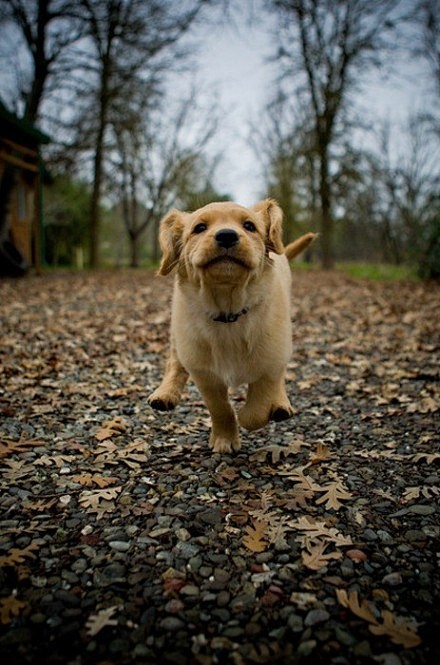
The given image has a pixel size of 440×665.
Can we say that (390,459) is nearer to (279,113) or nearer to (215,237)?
(215,237)

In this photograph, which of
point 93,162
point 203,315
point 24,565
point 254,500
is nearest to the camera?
point 24,565

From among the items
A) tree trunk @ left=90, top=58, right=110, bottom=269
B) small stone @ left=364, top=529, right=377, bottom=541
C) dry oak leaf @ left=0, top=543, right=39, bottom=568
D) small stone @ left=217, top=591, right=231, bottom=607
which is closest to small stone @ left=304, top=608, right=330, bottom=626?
small stone @ left=217, top=591, right=231, bottom=607

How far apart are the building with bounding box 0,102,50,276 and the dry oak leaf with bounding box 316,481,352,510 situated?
41.3ft

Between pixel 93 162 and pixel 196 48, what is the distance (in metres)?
6.25

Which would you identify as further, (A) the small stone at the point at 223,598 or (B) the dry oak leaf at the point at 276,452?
(B) the dry oak leaf at the point at 276,452

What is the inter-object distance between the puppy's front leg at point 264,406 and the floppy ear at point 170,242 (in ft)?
3.09

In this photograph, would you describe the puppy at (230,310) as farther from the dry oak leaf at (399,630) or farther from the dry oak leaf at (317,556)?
the dry oak leaf at (399,630)

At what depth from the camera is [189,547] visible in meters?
2.24

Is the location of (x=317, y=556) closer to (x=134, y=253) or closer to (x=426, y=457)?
(x=426, y=457)

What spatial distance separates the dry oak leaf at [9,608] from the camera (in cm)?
177

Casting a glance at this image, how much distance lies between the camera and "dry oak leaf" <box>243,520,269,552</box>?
7.34 ft

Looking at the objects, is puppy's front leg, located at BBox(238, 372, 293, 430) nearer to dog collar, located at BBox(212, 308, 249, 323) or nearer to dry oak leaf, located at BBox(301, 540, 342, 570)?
dog collar, located at BBox(212, 308, 249, 323)

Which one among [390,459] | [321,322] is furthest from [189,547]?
[321,322]

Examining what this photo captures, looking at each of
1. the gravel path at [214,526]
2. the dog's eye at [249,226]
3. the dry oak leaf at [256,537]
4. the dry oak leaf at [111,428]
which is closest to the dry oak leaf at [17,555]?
the gravel path at [214,526]
